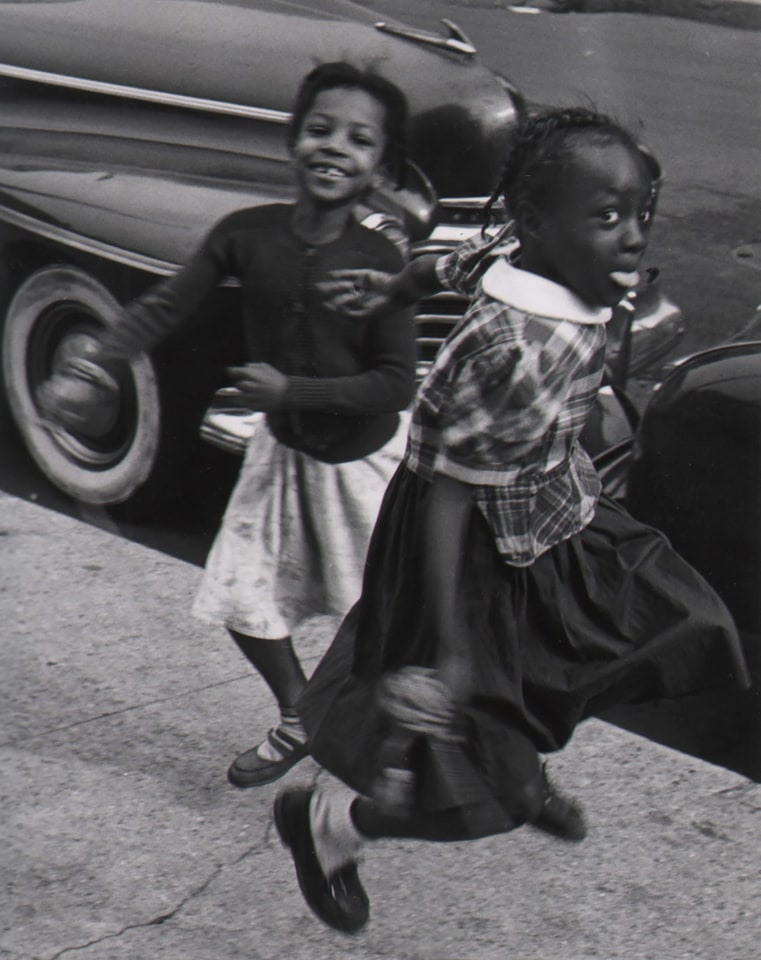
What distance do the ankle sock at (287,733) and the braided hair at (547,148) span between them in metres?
1.14

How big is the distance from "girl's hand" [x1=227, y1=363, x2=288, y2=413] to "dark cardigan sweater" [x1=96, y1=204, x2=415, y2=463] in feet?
0.05

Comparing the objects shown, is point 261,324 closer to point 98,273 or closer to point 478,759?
point 98,273

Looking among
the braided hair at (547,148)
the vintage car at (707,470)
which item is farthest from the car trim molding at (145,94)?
the vintage car at (707,470)

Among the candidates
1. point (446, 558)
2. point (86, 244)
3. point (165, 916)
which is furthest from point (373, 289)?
point (165, 916)

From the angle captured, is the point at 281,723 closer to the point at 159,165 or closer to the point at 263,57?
the point at 159,165

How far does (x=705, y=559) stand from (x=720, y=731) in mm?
549

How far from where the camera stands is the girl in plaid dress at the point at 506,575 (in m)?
2.77

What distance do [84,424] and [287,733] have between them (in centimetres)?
86

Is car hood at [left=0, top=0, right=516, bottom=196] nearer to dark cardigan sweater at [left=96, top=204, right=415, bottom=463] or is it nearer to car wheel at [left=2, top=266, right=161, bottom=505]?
dark cardigan sweater at [left=96, top=204, right=415, bottom=463]

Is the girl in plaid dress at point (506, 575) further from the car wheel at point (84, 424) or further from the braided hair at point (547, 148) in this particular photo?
the car wheel at point (84, 424)

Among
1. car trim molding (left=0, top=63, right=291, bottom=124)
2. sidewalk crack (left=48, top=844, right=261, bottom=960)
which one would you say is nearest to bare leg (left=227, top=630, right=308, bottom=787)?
sidewalk crack (left=48, top=844, right=261, bottom=960)

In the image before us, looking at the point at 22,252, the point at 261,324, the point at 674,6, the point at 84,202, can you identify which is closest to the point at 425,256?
the point at 261,324

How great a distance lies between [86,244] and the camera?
3.73 metres

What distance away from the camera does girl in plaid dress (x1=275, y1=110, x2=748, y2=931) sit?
2.77 meters
